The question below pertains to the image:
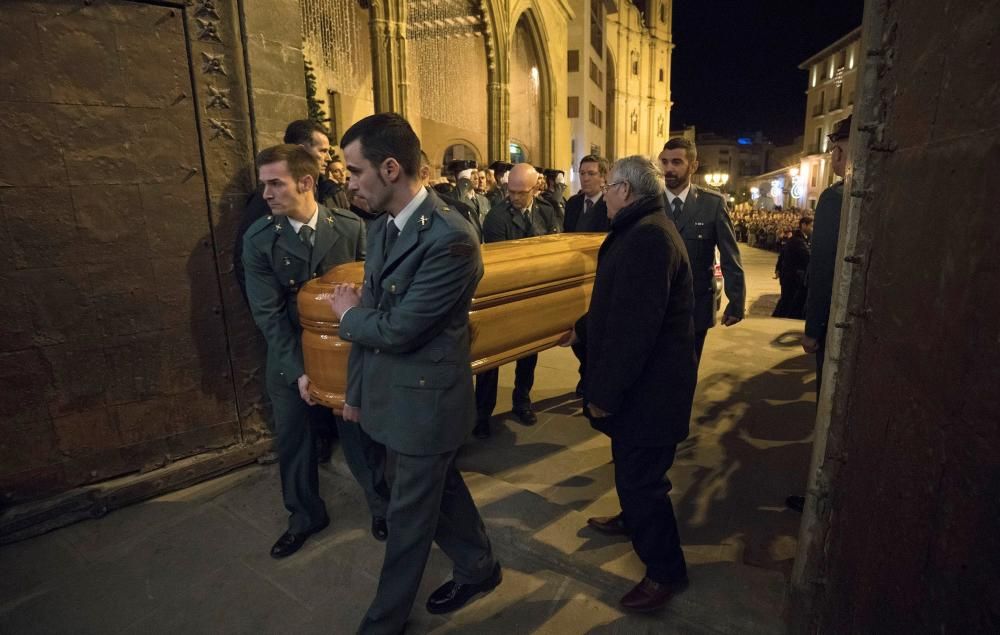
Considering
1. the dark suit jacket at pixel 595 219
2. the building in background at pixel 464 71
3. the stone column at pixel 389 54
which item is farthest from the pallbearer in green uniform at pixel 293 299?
the stone column at pixel 389 54

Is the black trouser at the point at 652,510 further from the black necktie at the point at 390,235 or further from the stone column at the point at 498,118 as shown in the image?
the stone column at the point at 498,118

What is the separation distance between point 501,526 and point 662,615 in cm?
82

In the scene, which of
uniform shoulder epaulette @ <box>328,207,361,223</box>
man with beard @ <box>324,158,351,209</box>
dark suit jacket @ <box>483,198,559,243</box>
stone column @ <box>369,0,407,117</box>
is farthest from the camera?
stone column @ <box>369,0,407,117</box>

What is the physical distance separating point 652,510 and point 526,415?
1891 mm

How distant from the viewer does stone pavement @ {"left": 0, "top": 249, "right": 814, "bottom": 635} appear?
2.17 meters

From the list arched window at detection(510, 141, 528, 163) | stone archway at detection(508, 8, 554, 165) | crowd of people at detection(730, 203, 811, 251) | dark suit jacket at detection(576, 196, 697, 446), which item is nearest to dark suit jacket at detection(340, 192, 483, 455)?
dark suit jacket at detection(576, 196, 697, 446)

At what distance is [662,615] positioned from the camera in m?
2.14

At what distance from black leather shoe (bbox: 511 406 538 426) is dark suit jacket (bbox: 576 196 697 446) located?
1.78m

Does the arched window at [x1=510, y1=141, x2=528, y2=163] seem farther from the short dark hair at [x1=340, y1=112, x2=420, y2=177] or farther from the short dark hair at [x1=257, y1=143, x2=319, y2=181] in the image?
the short dark hair at [x1=340, y1=112, x2=420, y2=177]

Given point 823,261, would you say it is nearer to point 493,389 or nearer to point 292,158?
point 493,389

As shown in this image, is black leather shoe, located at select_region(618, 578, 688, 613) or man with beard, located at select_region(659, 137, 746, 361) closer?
black leather shoe, located at select_region(618, 578, 688, 613)

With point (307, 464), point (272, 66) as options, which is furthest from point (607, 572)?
point (272, 66)

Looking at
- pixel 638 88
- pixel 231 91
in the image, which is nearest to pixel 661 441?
pixel 231 91

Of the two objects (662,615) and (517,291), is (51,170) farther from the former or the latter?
(662,615)
